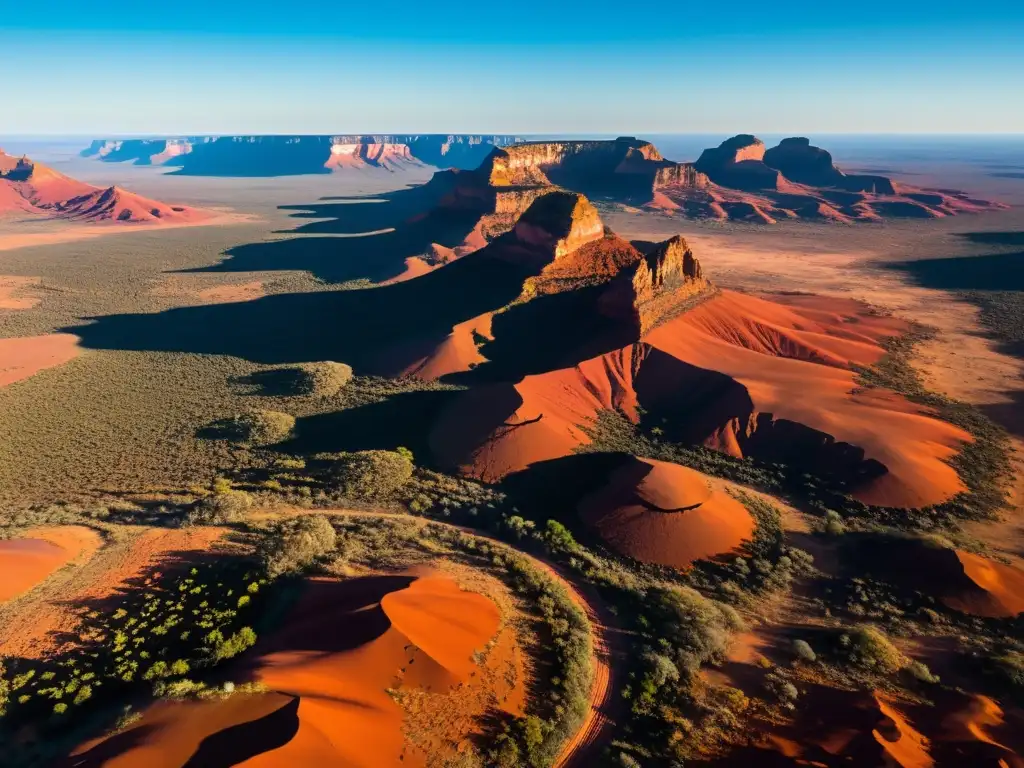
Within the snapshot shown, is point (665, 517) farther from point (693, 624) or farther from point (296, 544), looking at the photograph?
point (296, 544)

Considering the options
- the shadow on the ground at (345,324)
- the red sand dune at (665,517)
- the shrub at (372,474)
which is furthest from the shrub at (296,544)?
the shadow on the ground at (345,324)

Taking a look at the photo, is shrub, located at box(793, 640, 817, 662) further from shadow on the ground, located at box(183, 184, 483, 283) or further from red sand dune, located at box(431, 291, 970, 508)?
shadow on the ground, located at box(183, 184, 483, 283)

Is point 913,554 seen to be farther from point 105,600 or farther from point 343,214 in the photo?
point 343,214

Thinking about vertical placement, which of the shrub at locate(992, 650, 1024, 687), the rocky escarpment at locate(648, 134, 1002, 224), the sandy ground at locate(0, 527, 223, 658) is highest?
the rocky escarpment at locate(648, 134, 1002, 224)

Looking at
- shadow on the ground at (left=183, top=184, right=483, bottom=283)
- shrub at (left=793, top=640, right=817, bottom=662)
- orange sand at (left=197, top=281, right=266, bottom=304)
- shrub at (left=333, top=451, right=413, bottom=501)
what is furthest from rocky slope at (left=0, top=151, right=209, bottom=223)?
shrub at (left=793, top=640, right=817, bottom=662)

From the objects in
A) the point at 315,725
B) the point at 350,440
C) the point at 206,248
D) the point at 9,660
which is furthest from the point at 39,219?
the point at 315,725
